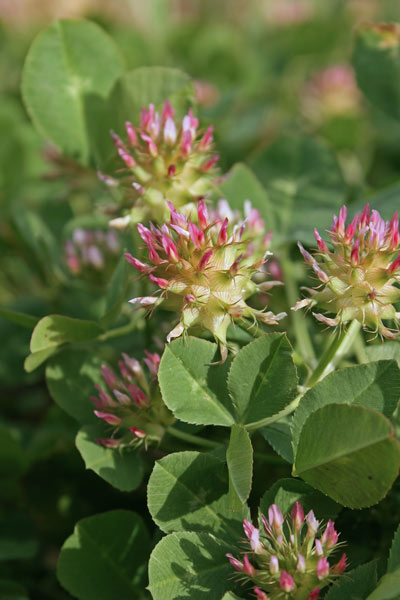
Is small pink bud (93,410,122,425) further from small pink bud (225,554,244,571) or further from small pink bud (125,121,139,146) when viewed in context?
small pink bud (125,121,139,146)

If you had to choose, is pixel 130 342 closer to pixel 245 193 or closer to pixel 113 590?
pixel 245 193

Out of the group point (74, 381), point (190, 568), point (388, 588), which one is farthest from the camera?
point (74, 381)

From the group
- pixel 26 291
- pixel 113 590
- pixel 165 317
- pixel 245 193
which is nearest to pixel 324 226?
pixel 245 193

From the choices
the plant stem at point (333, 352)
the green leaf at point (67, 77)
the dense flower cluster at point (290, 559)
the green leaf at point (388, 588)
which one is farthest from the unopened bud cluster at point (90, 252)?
the green leaf at point (388, 588)

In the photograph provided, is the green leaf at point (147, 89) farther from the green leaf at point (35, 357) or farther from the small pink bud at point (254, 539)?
the small pink bud at point (254, 539)

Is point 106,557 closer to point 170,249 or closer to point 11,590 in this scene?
point 11,590

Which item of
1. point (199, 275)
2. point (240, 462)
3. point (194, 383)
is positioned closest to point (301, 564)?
point (240, 462)

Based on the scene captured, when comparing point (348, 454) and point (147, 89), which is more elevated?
point (147, 89)
